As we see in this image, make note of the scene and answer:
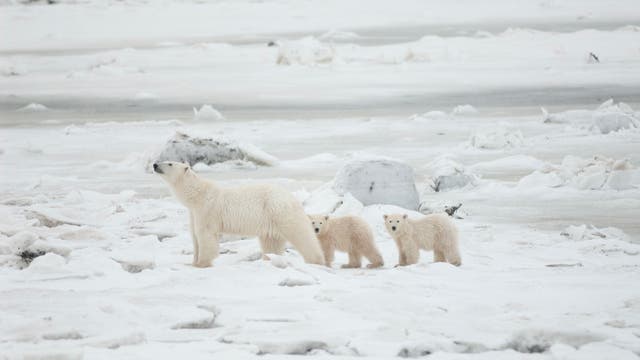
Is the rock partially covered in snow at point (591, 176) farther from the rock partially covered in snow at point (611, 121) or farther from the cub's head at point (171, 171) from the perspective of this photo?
the cub's head at point (171, 171)

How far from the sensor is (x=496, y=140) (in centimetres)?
1184

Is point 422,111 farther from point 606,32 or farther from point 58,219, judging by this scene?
point 606,32

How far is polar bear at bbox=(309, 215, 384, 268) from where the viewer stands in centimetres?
643

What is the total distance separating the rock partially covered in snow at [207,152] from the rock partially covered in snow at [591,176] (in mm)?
2950

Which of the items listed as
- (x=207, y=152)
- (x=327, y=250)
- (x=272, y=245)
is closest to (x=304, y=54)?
(x=207, y=152)

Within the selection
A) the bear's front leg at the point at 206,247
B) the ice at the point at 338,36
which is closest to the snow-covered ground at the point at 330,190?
the bear's front leg at the point at 206,247

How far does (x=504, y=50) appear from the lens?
24016 mm

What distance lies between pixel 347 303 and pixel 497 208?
12.7 ft

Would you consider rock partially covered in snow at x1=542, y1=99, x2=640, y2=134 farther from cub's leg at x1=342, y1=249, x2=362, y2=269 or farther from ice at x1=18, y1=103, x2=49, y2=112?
ice at x1=18, y1=103, x2=49, y2=112

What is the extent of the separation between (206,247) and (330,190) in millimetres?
2265

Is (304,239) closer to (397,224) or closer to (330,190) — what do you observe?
(397,224)

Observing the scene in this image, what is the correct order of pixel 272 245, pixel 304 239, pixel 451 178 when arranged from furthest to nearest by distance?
1. pixel 451 178
2. pixel 272 245
3. pixel 304 239

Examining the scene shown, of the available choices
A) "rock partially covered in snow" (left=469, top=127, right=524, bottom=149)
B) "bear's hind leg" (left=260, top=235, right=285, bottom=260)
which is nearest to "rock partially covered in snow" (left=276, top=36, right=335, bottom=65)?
"rock partially covered in snow" (left=469, top=127, right=524, bottom=149)

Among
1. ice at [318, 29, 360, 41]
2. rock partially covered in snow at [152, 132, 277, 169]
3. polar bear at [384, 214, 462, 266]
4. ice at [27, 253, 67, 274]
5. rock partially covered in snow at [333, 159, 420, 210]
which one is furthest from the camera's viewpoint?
ice at [318, 29, 360, 41]
